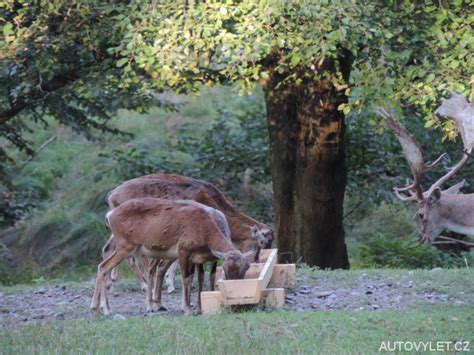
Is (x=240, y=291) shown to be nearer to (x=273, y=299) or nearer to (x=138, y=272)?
(x=273, y=299)

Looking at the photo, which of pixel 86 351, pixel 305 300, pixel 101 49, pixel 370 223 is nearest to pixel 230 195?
pixel 370 223

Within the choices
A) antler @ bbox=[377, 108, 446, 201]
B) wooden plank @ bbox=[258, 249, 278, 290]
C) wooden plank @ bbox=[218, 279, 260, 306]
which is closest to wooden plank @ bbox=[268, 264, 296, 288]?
wooden plank @ bbox=[258, 249, 278, 290]

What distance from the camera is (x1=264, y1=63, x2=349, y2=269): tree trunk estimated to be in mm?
15859

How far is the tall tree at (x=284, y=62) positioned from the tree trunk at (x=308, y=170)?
0.05ft

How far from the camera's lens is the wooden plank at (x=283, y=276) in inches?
495

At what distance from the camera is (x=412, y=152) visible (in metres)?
14.6

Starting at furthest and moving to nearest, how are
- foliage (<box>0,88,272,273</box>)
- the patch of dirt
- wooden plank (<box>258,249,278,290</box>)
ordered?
foliage (<box>0,88,272,273</box>) → the patch of dirt → wooden plank (<box>258,249,278,290</box>)

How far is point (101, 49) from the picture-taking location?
15.1 meters

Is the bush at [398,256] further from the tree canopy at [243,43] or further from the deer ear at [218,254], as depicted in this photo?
the deer ear at [218,254]

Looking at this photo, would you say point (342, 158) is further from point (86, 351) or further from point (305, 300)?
point (86, 351)

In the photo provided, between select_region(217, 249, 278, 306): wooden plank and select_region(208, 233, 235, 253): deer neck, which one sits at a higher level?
select_region(208, 233, 235, 253): deer neck

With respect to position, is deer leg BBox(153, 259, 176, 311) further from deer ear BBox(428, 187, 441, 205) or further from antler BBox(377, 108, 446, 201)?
deer ear BBox(428, 187, 441, 205)

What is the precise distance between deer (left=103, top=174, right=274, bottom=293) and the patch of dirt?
25.4 inches

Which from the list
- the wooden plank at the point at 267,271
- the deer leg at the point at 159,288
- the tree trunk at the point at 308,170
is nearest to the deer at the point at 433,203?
the tree trunk at the point at 308,170
